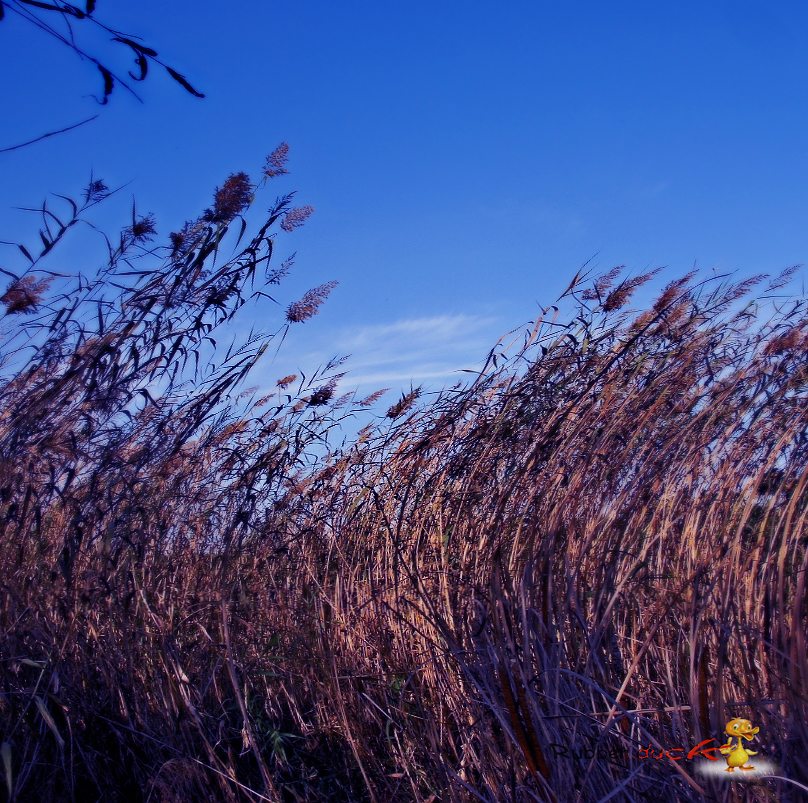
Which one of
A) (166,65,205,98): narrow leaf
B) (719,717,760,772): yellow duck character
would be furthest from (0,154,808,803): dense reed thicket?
(166,65,205,98): narrow leaf

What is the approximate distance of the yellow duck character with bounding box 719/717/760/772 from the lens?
175 cm

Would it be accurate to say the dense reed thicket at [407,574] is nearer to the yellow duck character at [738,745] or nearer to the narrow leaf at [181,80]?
the yellow duck character at [738,745]

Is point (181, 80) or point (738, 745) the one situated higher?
point (181, 80)

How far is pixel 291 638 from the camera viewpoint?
284cm

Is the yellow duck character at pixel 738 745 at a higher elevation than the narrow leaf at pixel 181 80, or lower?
lower

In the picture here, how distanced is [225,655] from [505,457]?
3.81 feet

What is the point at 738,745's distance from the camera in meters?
1.77

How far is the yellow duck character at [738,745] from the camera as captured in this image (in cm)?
175

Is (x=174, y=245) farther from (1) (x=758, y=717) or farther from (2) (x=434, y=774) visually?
(1) (x=758, y=717)

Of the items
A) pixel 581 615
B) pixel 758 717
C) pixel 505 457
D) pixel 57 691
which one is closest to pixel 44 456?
pixel 57 691

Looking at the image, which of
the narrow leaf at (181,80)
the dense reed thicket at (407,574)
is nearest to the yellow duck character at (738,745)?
the dense reed thicket at (407,574)

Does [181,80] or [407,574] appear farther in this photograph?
[407,574]

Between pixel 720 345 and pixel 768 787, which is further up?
pixel 720 345

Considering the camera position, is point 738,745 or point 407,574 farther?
point 407,574
